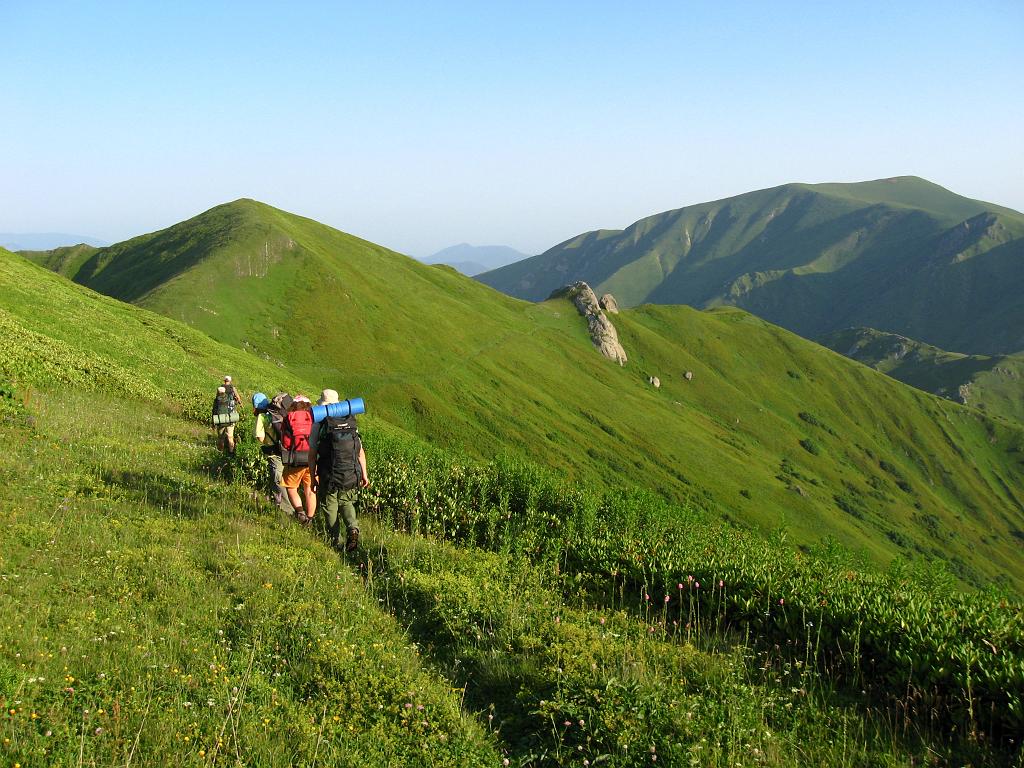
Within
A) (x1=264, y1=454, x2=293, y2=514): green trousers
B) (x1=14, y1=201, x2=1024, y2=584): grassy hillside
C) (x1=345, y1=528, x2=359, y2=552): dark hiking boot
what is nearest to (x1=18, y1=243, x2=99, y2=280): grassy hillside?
(x1=14, y1=201, x2=1024, y2=584): grassy hillside

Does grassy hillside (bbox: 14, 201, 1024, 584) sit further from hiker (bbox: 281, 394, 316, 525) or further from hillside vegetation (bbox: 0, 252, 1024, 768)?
hiker (bbox: 281, 394, 316, 525)

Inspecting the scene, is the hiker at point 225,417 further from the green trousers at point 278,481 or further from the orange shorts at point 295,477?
the orange shorts at point 295,477

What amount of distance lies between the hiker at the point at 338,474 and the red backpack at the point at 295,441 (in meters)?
0.69

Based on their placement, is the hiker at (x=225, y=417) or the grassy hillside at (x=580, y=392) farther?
the grassy hillside at (x=580, y=392)

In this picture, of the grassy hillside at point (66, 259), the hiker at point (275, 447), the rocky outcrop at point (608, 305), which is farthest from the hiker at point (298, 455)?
the rocky outcrop at point (608, 305)

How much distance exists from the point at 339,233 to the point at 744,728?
160 meters

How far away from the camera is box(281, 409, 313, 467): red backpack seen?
12.0 m

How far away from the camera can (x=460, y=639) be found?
8188mm

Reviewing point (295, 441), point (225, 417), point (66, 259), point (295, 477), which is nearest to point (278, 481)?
point (295, 477)

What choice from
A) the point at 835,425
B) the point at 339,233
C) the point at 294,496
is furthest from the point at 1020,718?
the point at 835,425

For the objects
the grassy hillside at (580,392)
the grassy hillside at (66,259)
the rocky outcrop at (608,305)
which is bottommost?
the grassy hillside at (580,392)

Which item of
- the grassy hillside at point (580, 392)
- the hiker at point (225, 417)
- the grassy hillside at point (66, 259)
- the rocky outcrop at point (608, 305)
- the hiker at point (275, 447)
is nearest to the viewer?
the hiker at point (275, 447)

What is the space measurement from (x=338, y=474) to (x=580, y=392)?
114 metres

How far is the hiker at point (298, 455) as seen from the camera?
12.1 meters
